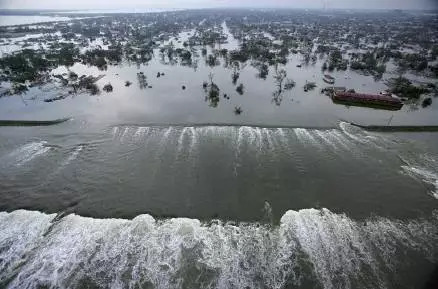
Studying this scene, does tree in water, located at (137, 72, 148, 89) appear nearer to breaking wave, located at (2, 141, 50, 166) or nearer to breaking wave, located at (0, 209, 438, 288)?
breaking wave, located at (2, 141, 50, 166)

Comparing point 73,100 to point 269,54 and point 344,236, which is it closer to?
point 344,236

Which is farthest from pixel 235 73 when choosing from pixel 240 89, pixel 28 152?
pixel 28 152

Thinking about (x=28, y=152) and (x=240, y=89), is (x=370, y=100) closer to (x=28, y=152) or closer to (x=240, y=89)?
(x=240, y=89)

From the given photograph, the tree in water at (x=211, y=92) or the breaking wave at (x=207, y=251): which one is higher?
the tree in water at (x=211, y=92)

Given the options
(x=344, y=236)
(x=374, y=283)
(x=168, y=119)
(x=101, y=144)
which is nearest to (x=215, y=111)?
(x=168, y=119)

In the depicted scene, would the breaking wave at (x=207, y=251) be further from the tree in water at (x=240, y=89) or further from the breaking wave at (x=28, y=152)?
the tree in water at (x=240, y=89)

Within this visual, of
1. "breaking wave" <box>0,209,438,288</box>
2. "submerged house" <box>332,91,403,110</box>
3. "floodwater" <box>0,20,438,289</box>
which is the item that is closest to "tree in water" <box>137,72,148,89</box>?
"floodwater" <box>0,20,438,289</box>

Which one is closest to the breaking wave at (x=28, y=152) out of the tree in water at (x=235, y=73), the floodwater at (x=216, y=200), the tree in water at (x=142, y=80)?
the floodwater at (x=216, y=200)
